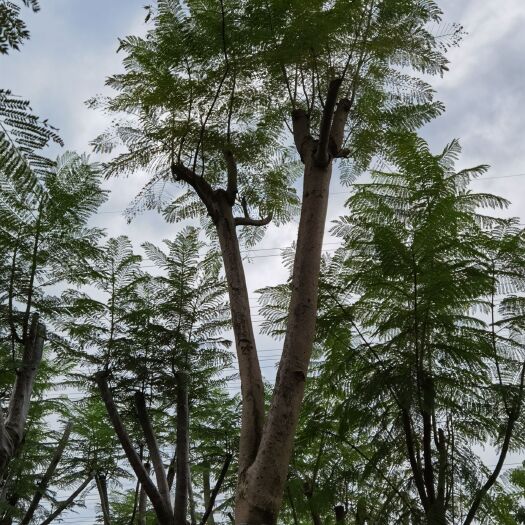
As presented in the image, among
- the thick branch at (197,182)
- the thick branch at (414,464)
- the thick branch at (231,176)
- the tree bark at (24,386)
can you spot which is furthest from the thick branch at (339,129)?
the tree bark at (24,386)

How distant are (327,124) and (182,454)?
7.45 ft

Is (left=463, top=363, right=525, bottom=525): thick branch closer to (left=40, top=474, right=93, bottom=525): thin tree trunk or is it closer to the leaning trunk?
the leaning trunk

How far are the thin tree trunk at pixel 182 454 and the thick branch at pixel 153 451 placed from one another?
0.30 ft

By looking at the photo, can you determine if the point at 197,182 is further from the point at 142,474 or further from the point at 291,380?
the point at 142,474

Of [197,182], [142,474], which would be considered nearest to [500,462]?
[142,474]

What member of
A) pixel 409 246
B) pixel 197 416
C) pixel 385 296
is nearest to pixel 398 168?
pixel 409 246

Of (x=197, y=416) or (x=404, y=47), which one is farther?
(x=197, y=416)

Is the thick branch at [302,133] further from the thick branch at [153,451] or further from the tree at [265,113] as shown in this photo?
the thick branch at [153,451]

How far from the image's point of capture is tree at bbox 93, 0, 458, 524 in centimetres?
298

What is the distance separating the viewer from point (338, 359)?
4246mm

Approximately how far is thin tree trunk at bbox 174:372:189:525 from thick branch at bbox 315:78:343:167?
1872 mm

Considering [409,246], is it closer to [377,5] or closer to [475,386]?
[475,386]

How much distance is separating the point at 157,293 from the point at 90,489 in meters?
2.52

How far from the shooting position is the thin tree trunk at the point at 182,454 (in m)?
3.93
